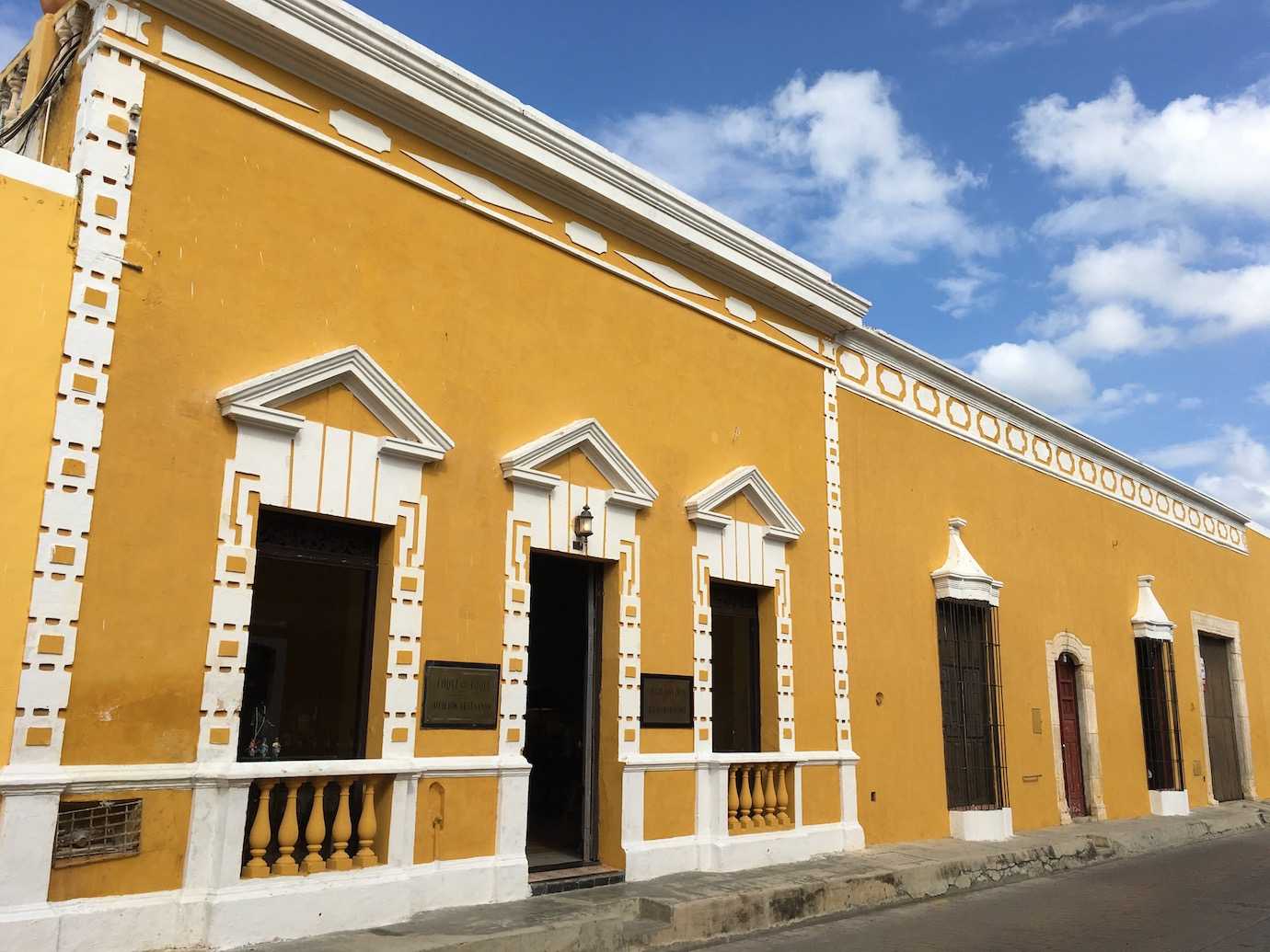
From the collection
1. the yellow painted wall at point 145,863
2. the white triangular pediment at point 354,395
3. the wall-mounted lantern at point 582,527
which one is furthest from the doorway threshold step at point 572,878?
the white triangular pediment at point 354,395

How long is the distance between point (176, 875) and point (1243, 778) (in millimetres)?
18321

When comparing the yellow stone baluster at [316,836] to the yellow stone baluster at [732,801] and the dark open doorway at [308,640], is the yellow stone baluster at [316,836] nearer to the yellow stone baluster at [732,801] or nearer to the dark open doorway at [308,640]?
the dark open doorway at [308,640]

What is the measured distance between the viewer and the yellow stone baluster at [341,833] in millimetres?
6289

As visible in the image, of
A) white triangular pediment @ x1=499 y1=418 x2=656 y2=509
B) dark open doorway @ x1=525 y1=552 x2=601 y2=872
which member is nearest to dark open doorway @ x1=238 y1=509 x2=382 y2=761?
white triangular pediment @ x1=499 y1=418 x2=656 y2=509

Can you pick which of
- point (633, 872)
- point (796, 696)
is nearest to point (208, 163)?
point (633, 872)

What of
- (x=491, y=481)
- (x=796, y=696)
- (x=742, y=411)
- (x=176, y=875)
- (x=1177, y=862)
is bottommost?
(x=1177, y=862)

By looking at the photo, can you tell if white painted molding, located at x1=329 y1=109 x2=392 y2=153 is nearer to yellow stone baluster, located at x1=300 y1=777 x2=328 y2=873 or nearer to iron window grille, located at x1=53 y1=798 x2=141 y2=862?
yellow stone baluster, located at x1=300 y1=777 x2=328 y2=873

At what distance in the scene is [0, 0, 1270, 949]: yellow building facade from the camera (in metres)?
5.58

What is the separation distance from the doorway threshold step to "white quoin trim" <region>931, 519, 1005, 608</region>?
557cm

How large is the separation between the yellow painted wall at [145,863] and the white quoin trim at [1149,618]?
46.3ft

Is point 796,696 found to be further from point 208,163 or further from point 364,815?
point 208,163

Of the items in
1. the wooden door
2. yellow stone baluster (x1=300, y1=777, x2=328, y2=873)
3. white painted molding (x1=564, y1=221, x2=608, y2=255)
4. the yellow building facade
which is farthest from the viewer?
the wooden door

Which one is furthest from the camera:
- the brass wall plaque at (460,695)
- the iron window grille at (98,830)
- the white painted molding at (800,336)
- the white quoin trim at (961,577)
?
the white quoin trim at (961,577)

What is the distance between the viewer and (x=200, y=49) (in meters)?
6.47
